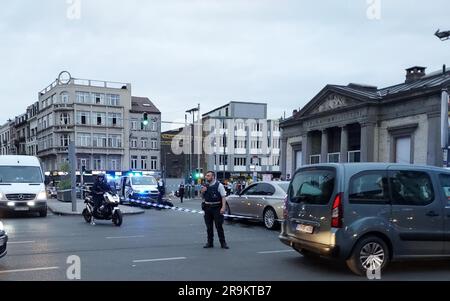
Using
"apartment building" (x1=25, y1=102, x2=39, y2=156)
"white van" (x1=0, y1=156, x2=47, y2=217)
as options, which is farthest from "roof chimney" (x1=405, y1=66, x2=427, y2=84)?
"apartment building" (x1=25, y1=102, x2=39, y2=156)

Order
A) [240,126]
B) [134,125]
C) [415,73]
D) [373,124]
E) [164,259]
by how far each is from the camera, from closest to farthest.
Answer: [164,259] < [373,124] < [415,73] < [134,125] < [240,126]

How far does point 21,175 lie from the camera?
60.7ft

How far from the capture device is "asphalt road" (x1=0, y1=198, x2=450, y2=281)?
7605mm

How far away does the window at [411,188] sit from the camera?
7.93m

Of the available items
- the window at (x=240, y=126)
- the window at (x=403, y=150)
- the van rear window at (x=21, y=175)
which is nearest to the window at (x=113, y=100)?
the window at (x=240, y=126)

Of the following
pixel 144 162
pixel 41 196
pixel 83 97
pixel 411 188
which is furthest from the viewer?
pixel 144 162

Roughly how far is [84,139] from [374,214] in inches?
2825

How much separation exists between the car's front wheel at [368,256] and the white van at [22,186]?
1349cm

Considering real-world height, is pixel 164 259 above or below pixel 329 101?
below

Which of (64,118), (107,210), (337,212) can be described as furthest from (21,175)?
(64,118)

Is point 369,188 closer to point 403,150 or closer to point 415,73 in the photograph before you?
point 403,150

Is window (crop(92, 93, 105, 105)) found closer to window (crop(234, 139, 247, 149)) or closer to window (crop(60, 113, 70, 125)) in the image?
window (crop(60, 113, 70, 125))

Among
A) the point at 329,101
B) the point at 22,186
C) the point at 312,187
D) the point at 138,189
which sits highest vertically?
the point at 329,101

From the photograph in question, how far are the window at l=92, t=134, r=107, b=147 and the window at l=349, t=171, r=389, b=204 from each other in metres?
71.6
